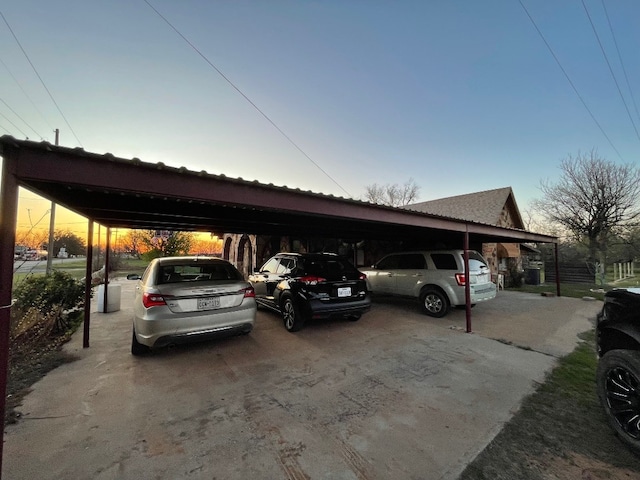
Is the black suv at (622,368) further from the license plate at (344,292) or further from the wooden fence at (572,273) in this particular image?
the wooden fence at (572,273)

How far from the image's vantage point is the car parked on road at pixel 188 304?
149 inches

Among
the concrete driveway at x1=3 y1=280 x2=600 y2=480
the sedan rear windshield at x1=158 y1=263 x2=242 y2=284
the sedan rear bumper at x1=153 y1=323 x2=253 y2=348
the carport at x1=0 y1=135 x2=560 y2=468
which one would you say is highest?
the carport at x1=0 y1=135 x2=560 y2=468

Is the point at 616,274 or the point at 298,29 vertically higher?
the point at 298,29

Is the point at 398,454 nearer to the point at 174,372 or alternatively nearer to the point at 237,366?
the point at 237,366

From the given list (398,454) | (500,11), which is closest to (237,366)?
(398,454)

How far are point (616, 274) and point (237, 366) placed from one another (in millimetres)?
30671

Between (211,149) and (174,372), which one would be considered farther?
(211,149)

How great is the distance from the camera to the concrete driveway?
2.14m

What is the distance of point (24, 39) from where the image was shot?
644cm

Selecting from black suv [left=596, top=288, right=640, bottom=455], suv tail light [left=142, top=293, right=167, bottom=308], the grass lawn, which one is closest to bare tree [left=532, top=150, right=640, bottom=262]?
the grass lawn

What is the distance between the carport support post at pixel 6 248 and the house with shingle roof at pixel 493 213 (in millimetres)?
15232

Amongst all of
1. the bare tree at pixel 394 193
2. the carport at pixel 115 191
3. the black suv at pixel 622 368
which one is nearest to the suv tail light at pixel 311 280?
the carport at pixel 115 191

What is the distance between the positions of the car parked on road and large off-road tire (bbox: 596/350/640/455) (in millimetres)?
4347

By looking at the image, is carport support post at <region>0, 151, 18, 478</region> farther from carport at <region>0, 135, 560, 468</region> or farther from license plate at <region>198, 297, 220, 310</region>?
license plate at <region>198, 297, 220, 310</region>
